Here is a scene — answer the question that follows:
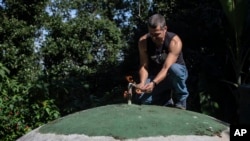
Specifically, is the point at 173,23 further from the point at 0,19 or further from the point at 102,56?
the point at 102,56

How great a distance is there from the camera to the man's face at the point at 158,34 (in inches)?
190

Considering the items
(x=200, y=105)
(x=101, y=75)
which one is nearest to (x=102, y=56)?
(x=101, y=75)

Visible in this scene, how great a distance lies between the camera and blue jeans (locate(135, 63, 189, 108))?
4828mm

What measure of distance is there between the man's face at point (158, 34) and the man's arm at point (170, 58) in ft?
0.36

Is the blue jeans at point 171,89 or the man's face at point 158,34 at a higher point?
the man's face at point 158,34

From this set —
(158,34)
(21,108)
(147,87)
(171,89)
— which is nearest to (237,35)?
(21,108)

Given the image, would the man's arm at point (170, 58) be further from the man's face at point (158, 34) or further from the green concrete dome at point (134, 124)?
the green concrete dome at point (134, 124)

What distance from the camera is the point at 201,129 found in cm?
383

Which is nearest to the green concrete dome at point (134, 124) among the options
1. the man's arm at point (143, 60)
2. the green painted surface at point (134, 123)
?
the green painted surface at point (134, 123)

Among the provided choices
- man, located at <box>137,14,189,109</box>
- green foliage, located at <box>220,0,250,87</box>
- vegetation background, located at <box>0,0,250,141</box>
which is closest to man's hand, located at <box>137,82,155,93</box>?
man, located at <box>137,14,189,109</box>

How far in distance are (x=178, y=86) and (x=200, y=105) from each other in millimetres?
5355

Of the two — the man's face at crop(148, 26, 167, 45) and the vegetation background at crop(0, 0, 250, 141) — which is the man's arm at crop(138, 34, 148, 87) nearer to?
the man's face at crop(148, 26, 167, 45)

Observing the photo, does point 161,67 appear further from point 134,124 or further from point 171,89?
point 134,124

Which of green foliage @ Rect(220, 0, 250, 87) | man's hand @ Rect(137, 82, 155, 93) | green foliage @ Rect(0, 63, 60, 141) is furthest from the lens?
green foliage @ Rect(220, 0, 250, 87)
